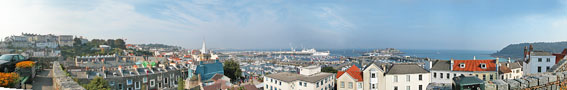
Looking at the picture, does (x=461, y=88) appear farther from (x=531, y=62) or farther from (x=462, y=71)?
(x=462, y=71)

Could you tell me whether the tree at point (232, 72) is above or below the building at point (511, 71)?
below

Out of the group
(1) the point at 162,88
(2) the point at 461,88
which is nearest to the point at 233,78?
(1) the point at 162,88

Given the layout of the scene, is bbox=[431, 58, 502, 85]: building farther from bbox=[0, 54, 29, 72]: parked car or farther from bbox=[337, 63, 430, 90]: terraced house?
bbox=[0, 54, 29, 72]: parked car

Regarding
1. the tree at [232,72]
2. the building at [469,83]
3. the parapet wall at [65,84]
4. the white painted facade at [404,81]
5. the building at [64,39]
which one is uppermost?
the building at [64,39]

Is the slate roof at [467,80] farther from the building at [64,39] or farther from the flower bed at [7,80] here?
the building at [64,39]

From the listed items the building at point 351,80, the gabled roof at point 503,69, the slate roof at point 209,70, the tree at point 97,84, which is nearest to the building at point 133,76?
the tree at point 97,84

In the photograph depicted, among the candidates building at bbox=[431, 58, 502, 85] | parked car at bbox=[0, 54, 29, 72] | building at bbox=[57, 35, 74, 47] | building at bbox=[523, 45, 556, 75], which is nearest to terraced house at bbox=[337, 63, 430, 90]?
building at bbox=[431, 58, 502, 85]

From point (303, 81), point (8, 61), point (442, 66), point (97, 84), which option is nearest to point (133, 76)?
point (97, 84)
